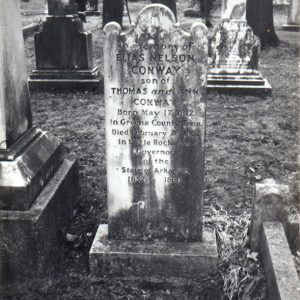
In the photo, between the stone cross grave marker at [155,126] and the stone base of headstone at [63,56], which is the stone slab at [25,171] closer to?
the stone cross grave marker at [155,126]

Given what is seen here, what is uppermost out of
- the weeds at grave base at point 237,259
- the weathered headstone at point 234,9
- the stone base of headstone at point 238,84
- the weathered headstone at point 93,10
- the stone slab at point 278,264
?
the weathered headstone at point 93,10

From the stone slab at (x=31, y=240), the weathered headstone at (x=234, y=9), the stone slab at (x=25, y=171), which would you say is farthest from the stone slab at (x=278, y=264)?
the weathered headstone at (x=234, y=9)

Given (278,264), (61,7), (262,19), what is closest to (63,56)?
(61,7)

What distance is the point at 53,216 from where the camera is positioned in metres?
3.56

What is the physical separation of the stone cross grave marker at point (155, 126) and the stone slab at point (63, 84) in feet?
16.7

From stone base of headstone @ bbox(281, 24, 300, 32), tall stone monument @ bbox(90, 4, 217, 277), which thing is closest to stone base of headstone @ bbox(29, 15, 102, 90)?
tall stone monument @ bbox(90, 4, 217, 277)

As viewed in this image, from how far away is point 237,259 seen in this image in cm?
348

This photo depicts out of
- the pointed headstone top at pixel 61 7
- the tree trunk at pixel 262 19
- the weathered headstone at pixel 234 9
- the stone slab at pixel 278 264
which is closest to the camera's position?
the stone slab at pixel 278 264

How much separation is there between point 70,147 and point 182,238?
2.75 meters

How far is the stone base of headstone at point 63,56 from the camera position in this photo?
795cm

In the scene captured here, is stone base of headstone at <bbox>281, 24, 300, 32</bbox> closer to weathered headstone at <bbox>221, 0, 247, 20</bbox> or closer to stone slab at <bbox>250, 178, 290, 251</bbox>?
weathered headstone at <bbox>221, 0, 247, 20</bbox>

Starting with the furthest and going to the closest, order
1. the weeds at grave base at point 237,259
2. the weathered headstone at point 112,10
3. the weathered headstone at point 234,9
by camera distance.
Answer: the weathered headstone at point 112,10 → the weathered headstone at point 234,9 → the weeds at grave base at point 237,259

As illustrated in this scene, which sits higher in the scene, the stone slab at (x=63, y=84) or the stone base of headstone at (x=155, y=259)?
the stone slab at (x=63, y=84)

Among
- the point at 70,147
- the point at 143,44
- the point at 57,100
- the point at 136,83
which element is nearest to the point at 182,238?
the point at 136,83
